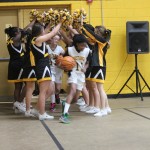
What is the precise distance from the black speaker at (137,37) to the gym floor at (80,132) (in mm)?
2351

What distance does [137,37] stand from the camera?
932cm

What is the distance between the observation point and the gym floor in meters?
4.41

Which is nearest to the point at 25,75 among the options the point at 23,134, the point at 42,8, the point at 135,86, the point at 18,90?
the point at 18,90

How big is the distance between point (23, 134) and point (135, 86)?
5.10 meters

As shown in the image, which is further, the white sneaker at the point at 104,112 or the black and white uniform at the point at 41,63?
the white sneaker at the point at 104,112

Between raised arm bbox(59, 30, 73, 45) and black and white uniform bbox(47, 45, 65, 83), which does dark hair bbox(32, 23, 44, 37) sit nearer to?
raised arm bbox(59, 30, 73, 45)

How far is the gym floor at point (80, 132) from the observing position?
173 inches

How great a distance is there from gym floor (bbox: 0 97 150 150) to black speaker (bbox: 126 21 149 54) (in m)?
2.35

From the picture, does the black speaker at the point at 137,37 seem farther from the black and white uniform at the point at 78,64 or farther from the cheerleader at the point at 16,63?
the cheerleader at the point at 16,63

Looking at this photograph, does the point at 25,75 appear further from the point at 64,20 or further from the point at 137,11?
the point at 137,11

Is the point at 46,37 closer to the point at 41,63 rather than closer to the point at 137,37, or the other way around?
the point at 41,63

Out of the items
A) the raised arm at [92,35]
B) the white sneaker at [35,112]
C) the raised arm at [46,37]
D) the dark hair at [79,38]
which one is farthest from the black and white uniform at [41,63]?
the raised arm at [92,35]

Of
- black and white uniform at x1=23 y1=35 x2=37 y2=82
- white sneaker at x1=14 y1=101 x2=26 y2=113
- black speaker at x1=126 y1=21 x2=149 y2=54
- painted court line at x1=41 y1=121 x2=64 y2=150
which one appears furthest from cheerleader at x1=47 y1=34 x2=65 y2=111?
black speaker at x1=126 y1=21 x2=149 y2=54

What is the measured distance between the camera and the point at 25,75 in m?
6.76
